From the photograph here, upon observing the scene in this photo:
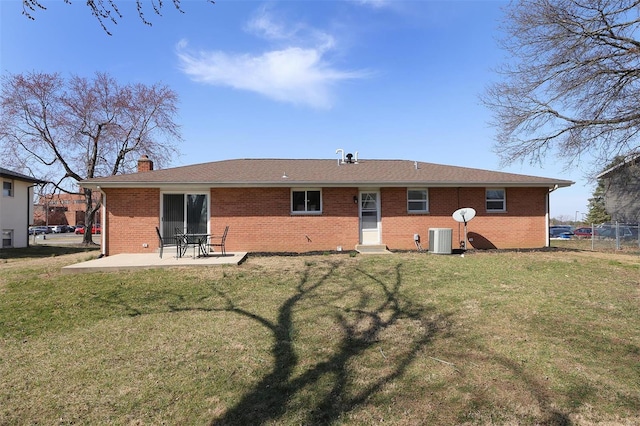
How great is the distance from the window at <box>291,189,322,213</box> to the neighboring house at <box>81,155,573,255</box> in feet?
0.12

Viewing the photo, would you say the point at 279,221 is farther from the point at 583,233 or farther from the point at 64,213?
the point at 64,213

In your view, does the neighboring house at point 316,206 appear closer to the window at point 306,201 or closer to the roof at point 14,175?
the window at point 306,201

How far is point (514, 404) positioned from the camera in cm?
329

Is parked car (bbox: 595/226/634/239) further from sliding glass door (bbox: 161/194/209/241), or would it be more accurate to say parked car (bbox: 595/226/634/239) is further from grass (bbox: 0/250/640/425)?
sliding glass door (bbox: 161/194/209/241)

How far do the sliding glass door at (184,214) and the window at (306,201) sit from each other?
3183 mm

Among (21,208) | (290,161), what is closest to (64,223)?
(21,208)

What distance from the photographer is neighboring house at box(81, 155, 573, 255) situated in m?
12.8

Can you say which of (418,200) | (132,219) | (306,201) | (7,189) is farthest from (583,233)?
(7,189)

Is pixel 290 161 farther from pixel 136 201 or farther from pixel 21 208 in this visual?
pixel 21 208

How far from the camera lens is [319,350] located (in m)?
4.58

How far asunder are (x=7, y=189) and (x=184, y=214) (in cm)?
1547

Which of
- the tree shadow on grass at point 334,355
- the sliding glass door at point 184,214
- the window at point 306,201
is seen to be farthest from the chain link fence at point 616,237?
Answer: the sliding glass door at point 184,214

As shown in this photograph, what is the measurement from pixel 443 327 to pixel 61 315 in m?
6.15

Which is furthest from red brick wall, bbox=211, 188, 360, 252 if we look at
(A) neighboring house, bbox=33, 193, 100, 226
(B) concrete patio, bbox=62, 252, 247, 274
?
(A) neighboring house, bbox=33, 193, 100, 226
